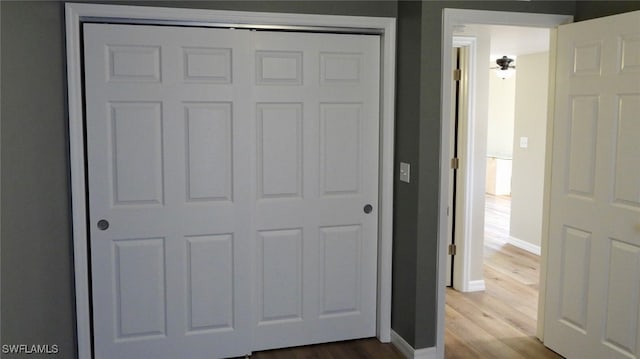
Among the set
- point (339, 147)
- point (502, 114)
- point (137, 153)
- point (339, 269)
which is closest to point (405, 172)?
point (339, 147)

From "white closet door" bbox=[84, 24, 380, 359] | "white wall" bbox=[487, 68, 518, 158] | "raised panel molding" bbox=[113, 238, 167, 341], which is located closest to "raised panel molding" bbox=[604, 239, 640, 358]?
"white closet door" bbox=[84, 24, 380, 359]

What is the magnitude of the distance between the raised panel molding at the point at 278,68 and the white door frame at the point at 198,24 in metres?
0.16

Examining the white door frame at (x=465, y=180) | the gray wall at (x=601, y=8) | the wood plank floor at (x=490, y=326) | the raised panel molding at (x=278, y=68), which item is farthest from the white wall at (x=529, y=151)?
the raised panel molding at (x=278, y=68)

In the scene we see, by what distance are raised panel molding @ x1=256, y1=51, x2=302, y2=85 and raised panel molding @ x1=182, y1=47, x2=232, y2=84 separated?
184 mm

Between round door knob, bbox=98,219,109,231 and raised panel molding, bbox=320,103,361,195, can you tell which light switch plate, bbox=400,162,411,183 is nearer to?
raised panel molding, bbox=320,103,361,195

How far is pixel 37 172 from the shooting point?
2.52 metres

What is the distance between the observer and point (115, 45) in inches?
122

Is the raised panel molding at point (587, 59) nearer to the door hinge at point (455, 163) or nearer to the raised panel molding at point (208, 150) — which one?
the door hinge at point (455, 163)

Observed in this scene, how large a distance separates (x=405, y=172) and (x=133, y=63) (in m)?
1.67

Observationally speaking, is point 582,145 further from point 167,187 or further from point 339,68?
point 167,187

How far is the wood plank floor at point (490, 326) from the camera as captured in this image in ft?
11.6

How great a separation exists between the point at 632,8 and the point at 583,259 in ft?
4.52

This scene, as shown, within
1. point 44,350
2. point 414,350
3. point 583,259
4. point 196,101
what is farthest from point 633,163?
point 44,350

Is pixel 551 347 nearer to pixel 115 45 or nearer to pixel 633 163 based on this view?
pixel 633 163
